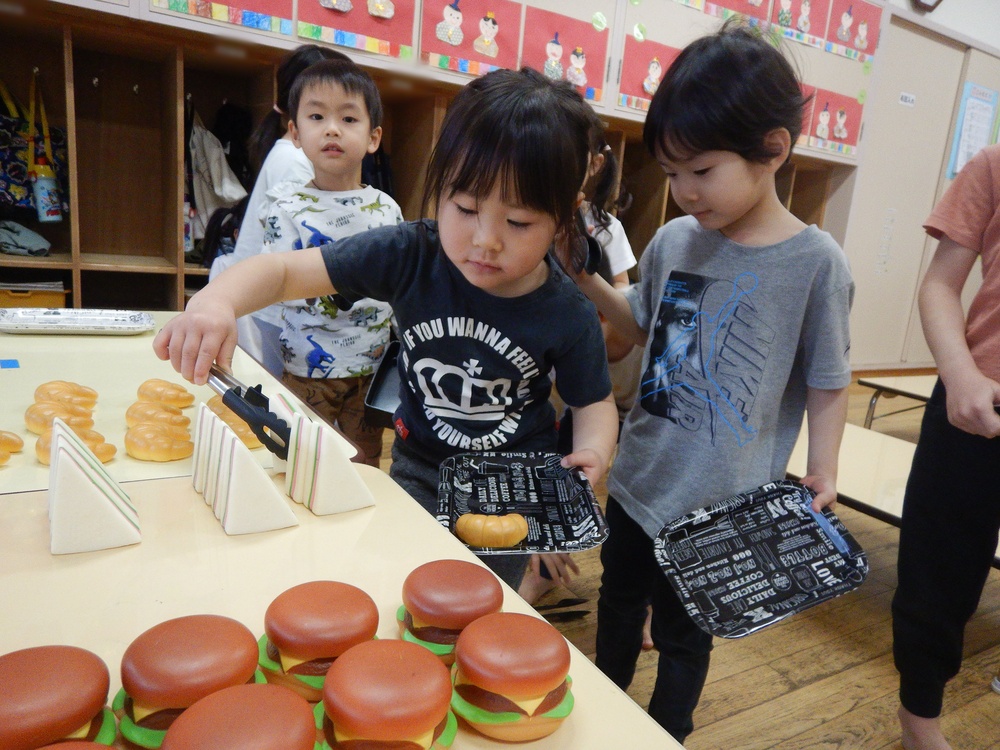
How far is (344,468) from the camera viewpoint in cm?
73

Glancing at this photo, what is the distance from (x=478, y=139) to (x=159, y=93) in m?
2.87

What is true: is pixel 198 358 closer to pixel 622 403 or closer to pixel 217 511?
pixel 217 511

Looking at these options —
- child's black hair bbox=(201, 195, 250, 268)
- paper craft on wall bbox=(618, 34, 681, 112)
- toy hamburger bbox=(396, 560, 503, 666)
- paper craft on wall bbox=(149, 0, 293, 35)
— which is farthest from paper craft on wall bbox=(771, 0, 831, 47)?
toy hamburger bbox=(396, 560, 503, 666)

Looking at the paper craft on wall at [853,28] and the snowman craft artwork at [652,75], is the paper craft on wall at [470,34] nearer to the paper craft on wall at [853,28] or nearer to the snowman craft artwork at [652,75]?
the snowman craft artwork at [652,75]

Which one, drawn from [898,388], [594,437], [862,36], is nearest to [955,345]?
[594,437]

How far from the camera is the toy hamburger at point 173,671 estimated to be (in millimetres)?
415

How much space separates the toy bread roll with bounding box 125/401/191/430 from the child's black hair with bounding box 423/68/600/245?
1.56 ft

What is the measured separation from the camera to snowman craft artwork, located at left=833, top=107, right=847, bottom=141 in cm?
398

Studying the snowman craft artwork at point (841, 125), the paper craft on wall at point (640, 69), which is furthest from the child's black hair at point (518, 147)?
the snowman craft artwork at point (841, 125)

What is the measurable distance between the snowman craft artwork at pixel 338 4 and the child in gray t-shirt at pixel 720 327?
200 centimetres

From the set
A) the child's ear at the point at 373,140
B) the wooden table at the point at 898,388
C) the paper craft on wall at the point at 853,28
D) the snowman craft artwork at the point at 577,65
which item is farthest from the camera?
the paper craft on wall at the point at 853,28

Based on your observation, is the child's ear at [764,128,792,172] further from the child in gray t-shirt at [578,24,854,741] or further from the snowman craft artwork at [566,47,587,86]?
the snowman craft artwork at [566,47,587,86]

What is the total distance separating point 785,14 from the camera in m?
3.68

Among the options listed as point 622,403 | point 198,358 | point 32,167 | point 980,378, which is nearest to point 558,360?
point 198,358
